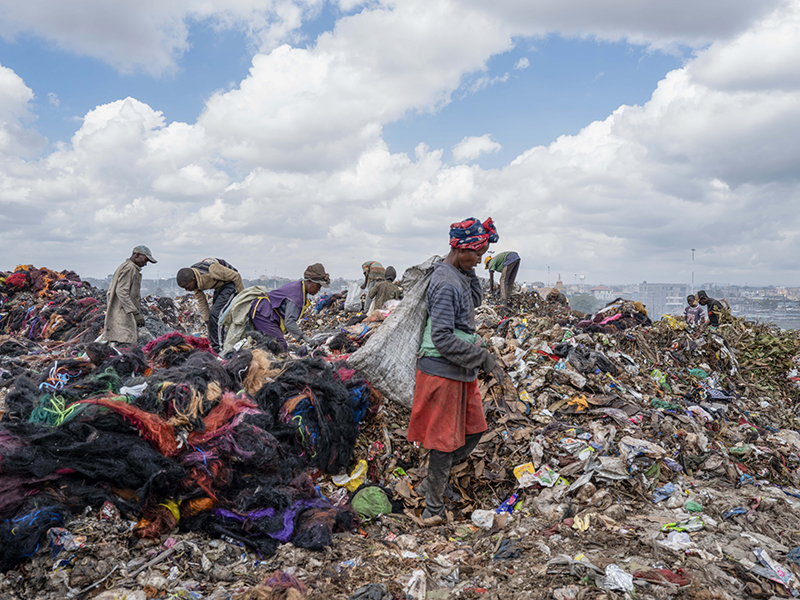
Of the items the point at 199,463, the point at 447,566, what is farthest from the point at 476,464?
the point at 199,463

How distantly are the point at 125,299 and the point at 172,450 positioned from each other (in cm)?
455

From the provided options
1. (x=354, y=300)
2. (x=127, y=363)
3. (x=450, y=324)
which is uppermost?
(x=450, y=324)

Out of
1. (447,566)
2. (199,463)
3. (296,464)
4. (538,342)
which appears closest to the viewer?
(447,566)

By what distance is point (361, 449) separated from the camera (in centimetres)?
432

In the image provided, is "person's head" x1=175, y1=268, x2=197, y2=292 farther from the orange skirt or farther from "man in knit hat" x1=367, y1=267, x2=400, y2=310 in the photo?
"man in knit hat" x1=367, y1=267, x2=400, y2=310

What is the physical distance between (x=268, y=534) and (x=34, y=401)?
6.27ft

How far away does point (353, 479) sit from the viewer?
403 centimetres

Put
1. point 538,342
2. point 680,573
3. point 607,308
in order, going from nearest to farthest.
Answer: point 680,573 → point 538,342 → point 607,308

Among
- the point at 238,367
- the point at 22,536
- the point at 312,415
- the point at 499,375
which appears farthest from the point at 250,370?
the point at 499,375

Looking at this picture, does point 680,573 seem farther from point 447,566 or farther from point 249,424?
point 249,424

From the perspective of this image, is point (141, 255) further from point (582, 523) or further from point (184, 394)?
point (582, 523)

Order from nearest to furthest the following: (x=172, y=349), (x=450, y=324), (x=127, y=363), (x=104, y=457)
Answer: (x=104, y=457) < (x=450, y=324) < (x=127, y=363) < (x=172, y=349)

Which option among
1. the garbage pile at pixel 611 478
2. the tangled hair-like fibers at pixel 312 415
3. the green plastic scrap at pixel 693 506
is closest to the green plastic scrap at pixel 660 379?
the garbage pile at pixel 611 478

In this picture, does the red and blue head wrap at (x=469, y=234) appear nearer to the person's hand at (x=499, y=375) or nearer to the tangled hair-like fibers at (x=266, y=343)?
the person's hand at (x=499, y=375)
